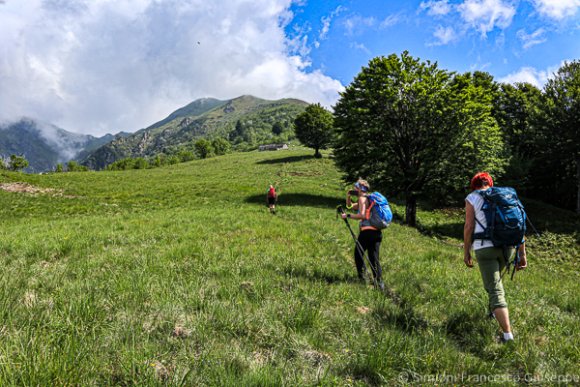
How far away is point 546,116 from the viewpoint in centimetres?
2702

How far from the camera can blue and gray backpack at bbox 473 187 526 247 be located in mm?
4531

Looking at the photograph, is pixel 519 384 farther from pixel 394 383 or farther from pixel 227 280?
pixel 227 280

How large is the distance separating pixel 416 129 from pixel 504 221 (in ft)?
67.7

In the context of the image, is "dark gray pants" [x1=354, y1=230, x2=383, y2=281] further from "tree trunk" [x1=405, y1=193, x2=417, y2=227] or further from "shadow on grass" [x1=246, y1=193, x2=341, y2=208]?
"shadow on grass" [x1=246, y1=193, x2=341, y2=208]

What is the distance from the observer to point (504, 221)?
14.9 ft

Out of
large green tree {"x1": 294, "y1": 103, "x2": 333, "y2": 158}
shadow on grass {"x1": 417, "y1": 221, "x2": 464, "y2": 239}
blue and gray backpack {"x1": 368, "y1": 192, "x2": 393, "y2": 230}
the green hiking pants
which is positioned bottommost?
shadow on grass {"x1": 417, "y1": 221, "x2": 464, "y2": 239}

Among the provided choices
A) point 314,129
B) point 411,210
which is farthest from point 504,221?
point 314,129

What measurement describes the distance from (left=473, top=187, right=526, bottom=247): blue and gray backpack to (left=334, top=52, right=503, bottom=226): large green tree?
747 inches

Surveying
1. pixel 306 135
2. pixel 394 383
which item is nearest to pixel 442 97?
pixel 394 383

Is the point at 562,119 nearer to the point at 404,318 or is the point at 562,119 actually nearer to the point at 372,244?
the point at 372,244

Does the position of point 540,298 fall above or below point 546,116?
below

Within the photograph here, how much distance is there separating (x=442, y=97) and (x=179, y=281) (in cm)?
2340

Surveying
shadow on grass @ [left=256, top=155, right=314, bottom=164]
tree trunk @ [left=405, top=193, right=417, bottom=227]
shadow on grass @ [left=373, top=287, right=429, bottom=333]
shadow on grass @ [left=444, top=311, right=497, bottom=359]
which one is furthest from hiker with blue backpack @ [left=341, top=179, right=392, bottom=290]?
shadow on grass @ [left=256, top=155, right=314, bottom=164]

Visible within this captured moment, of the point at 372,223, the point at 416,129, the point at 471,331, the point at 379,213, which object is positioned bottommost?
the point at 471,331
